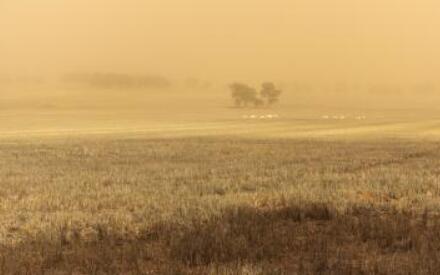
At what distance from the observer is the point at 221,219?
13.9m

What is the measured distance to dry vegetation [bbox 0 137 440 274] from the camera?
33.5ft

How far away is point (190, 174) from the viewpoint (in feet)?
80.4

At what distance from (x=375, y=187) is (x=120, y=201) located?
7730 mm

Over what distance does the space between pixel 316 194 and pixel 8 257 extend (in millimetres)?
9537

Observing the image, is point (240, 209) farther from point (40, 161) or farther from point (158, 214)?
point (40, 161)

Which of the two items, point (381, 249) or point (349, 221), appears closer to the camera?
point (381, 249)

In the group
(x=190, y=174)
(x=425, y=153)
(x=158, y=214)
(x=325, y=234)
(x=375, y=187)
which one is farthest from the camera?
(x=425, y=153)

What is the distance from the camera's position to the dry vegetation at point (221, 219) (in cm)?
1021

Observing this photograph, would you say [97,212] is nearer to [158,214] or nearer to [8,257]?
[158,214]

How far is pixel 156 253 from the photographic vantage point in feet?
35.7

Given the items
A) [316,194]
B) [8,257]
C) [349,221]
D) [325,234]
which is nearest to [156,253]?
[8,257]

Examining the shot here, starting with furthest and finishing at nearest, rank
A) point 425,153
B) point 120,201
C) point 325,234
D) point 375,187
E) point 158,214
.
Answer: point 425,153
point 375,187
point 120,201
point 158,214
point 325,234

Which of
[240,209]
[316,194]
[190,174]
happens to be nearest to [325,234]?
[240,209]

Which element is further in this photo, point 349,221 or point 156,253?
point 349,221
